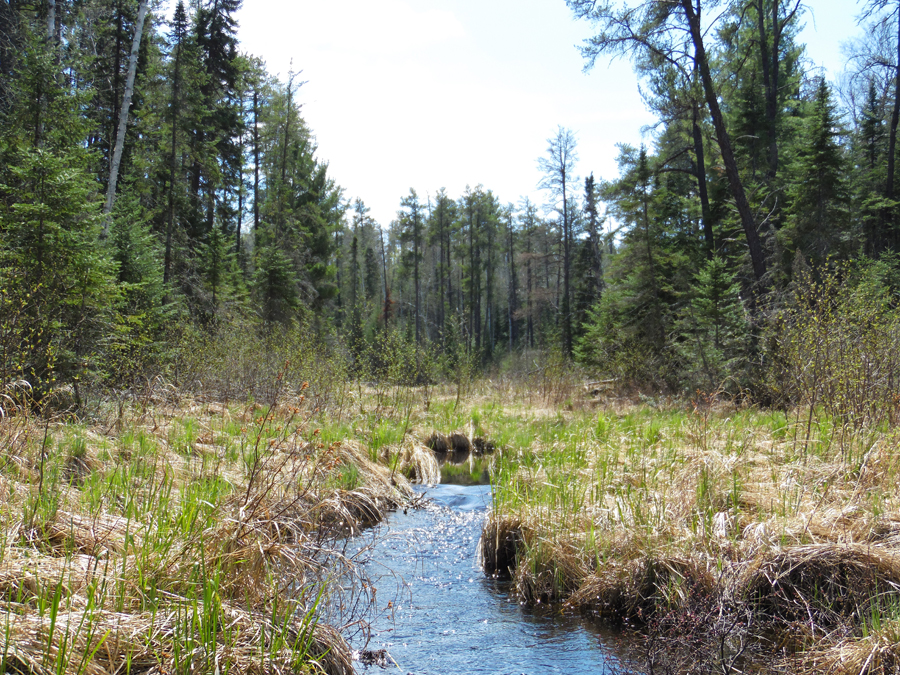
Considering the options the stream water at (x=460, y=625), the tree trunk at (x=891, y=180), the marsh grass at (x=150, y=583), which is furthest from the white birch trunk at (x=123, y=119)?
the tree trunk at (x=891, y=180)

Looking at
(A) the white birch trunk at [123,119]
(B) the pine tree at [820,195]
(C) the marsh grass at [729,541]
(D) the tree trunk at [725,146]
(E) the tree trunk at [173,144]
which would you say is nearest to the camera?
(C) the marsh grass at [729,541]

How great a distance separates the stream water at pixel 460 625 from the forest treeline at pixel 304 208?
140 inches

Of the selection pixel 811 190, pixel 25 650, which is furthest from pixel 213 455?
pixel 811 190

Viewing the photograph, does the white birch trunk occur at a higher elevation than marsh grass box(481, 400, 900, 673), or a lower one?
higher

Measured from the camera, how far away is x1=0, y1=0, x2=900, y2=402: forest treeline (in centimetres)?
746

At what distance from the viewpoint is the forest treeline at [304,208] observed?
7465mm

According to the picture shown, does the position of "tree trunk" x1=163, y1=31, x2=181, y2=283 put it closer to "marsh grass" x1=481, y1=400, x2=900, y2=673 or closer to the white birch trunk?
the white birch trunk

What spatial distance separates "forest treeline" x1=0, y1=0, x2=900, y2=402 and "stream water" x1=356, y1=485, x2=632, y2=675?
3562mm

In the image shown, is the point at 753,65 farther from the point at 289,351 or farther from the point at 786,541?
the point at 786,541

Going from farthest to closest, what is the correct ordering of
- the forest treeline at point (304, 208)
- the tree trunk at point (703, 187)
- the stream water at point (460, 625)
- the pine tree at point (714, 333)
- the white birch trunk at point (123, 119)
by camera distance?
the tree trunk at point (703, 187) < the pine tree at point (714, 333) < the white birch trunk at point (123, 119) < the forest treeline at point (304, 208) < the stream water at point (460, 625)

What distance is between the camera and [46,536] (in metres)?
2.79

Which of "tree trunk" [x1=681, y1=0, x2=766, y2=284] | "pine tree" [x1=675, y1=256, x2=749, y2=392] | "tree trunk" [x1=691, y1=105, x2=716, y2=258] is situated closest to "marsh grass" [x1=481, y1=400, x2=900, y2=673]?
"pine tree" [x1=675, y1=256, x2=749, y2=392]

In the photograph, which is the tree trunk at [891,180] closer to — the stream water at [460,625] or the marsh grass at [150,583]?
the stream water at [460,625]

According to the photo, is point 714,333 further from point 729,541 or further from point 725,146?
A: point 729,541
